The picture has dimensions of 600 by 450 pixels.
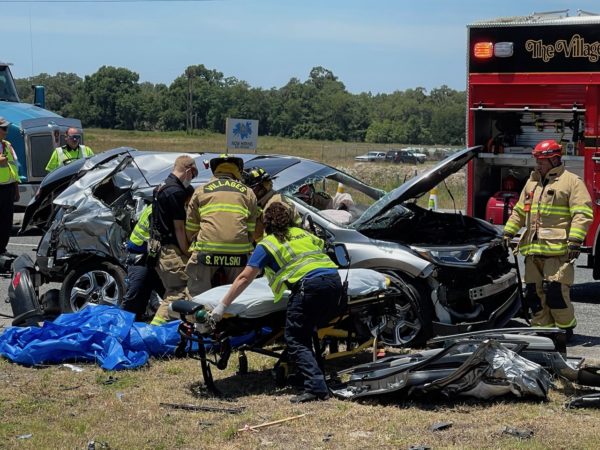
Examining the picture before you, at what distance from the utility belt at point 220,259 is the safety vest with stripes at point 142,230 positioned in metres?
0.98

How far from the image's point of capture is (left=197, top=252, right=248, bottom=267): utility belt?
316 inches

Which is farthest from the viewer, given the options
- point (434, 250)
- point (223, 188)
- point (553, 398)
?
point (434, 250)

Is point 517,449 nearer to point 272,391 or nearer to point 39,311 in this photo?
point 272,391

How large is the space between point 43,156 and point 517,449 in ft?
46.8

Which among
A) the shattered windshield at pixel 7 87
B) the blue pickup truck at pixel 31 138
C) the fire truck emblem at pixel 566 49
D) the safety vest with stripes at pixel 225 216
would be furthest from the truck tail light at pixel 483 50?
the shattered windshield at pixel 7 87

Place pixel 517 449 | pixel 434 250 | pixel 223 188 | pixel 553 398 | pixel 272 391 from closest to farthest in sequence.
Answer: pixel 517 449 < pixel 553 398 < pixel 272 391 < pixel 223 188 < pixel 434 250

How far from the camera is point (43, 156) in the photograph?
717 inches

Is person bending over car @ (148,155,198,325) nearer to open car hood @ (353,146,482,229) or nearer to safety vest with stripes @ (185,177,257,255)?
safety vest with stripes @ (185,177,257,255)

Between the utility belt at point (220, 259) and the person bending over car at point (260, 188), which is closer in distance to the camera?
the utility belt at point (220, 259)

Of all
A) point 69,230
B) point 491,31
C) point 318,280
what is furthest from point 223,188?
point 491,31

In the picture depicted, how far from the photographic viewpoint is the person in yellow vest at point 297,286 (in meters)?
6.71

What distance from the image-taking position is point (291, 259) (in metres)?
6.78

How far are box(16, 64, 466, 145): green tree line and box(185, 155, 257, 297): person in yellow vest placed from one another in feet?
262

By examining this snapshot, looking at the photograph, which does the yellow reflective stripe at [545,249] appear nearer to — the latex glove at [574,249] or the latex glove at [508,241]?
the latex glove at [574,249]
